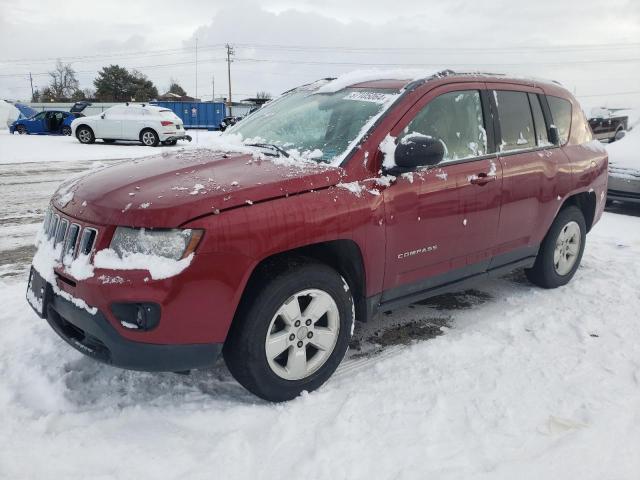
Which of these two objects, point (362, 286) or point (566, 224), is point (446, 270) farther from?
point (566, 224)

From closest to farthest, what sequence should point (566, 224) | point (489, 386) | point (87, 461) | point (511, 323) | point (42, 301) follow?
point (87, 461)
point (42, 301)
point (489, 386)
point (511, 323)
point (566, 224)

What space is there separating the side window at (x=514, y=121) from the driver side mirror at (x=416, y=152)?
3.53ft

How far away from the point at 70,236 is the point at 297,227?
113cm

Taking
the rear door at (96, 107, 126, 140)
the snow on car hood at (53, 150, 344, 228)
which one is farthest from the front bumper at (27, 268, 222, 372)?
the rear door at (96, 107, 126, 140)

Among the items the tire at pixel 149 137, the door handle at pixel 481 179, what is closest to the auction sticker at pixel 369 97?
the door handle at pixel 481 179

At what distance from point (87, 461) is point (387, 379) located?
1.61 metres

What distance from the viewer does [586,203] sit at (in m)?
4.92

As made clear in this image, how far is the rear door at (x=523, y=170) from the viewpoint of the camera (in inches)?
151

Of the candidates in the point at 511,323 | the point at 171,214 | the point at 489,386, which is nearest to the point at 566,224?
the point at 511,323

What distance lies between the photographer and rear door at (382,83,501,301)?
10.2 ft

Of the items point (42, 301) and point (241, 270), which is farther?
point (42, 301)

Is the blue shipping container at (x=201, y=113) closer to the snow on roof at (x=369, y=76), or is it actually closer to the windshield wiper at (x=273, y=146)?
the snow on roof at (x=369, y=76)

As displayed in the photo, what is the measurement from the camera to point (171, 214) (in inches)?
93.4

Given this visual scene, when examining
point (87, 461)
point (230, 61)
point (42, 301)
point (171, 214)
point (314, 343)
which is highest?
point (230, 61)
